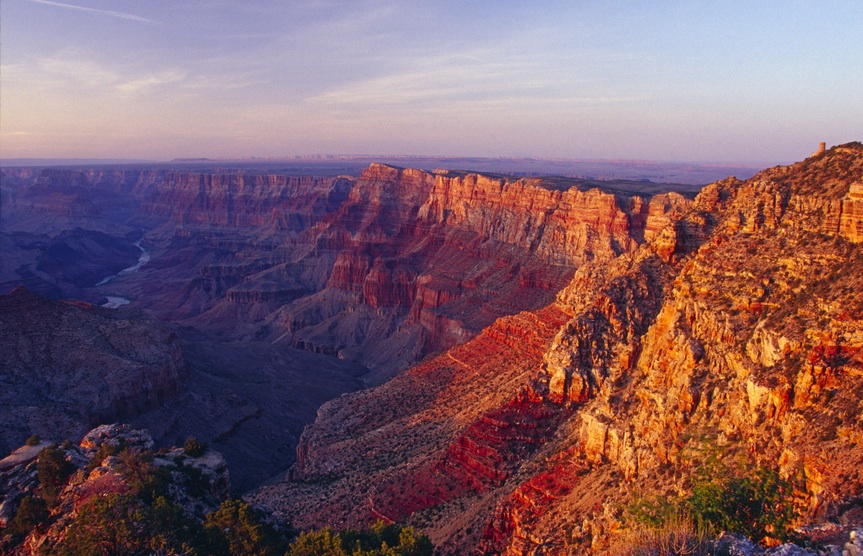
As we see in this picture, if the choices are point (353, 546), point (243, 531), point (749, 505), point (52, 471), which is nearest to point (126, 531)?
point (243, 531)

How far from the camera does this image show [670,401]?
88.2ft

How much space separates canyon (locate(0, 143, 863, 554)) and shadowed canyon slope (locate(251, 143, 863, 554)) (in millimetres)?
106

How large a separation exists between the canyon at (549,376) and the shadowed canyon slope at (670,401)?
106 millimetres

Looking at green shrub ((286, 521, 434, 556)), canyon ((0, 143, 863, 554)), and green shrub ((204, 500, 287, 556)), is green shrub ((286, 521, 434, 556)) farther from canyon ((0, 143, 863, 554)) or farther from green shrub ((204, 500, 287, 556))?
Answer: canyon ((0, 143, 863, 554))

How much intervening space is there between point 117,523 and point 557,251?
75.1m

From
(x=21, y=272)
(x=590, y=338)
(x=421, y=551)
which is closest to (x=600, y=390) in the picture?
(x=590, y=338)

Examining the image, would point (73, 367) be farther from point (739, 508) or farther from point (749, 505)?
point (749, 505)

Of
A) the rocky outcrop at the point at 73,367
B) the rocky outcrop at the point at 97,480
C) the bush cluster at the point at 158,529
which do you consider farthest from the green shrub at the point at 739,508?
the rocky outcrop at the point at 73,367

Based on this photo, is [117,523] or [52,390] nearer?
[117,523]

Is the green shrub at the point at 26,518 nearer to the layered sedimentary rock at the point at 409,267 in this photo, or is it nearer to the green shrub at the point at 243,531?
the green shrub at the point at 243,531

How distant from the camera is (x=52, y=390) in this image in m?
58.3

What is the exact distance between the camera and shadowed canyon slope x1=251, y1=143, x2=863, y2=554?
21766 mm

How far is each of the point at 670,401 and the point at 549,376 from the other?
13.0 m

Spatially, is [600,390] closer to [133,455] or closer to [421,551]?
[421,551]
